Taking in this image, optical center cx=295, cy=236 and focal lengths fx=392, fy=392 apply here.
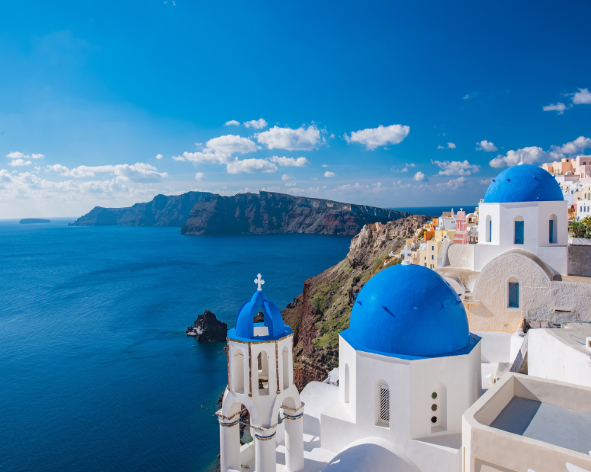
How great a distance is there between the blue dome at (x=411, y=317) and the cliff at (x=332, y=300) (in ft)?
42.3

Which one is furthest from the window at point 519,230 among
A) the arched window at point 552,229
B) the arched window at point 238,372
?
the arched window at point 238,372

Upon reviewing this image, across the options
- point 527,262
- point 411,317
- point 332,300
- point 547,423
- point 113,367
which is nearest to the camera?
point 547,423

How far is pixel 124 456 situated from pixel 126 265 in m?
63.8

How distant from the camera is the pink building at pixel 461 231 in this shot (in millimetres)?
23472

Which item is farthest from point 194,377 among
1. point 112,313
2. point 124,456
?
point 112,313

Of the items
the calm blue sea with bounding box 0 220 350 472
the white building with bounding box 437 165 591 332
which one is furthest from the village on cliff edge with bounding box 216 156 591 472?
the calm blue sea with bounding box 0 220 350 472

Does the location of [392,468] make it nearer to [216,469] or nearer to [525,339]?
[525,339]

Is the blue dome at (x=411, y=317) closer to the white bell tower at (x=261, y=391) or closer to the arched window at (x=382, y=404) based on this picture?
the arched window at (x=382, y=404)

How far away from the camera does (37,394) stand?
26.7 m

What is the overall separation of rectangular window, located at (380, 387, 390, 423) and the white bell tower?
1723 mm

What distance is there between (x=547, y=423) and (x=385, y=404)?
3137 millimetres

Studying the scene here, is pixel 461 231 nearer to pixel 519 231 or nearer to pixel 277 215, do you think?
pixel 519 231

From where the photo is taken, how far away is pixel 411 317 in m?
7.68

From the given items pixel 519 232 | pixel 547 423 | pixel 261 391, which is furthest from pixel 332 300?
pixel 547 423
